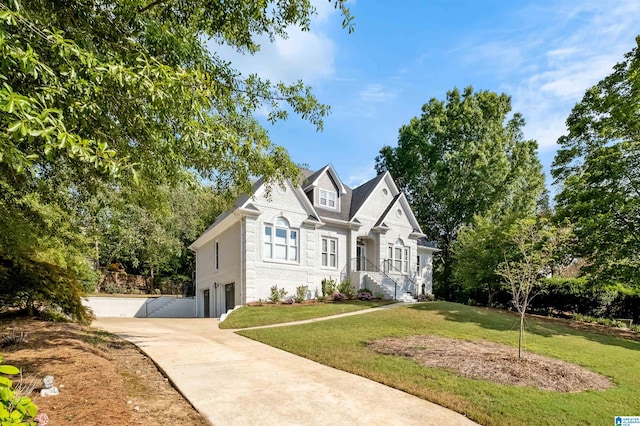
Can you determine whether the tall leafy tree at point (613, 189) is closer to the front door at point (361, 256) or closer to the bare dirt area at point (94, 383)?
the front door at point (361, 256)

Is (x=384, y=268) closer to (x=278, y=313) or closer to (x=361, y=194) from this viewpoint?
(x=361, y=194)

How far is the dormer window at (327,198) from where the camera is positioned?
23.0m

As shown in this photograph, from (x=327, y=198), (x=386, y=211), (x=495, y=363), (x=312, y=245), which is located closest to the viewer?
(x=495, y=363)

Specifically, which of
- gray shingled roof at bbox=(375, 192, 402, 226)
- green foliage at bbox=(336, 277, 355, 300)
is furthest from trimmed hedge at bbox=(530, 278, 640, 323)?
green foliage at bbox=(336, 277, 355, 300)

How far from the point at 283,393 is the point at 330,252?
55.0ft

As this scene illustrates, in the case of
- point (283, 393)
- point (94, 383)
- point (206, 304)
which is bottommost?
point (206, 304)

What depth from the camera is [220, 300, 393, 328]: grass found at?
14584mm

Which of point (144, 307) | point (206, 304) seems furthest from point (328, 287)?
point (144, 307)

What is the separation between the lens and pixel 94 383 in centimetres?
517

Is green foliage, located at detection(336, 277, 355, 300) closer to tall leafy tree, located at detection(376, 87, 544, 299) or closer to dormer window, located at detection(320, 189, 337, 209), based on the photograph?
dormer window, located at detection(320, 189, 337, 209)

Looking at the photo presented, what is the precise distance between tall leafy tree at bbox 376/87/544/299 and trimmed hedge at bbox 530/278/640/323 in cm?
923

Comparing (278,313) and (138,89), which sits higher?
(138,89)

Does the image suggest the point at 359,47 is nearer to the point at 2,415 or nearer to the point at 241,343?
the point at 2,415

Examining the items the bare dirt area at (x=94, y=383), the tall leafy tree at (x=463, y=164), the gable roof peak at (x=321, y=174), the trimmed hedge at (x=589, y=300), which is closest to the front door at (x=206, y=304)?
the gable roof peak at (x=321, y=174)
